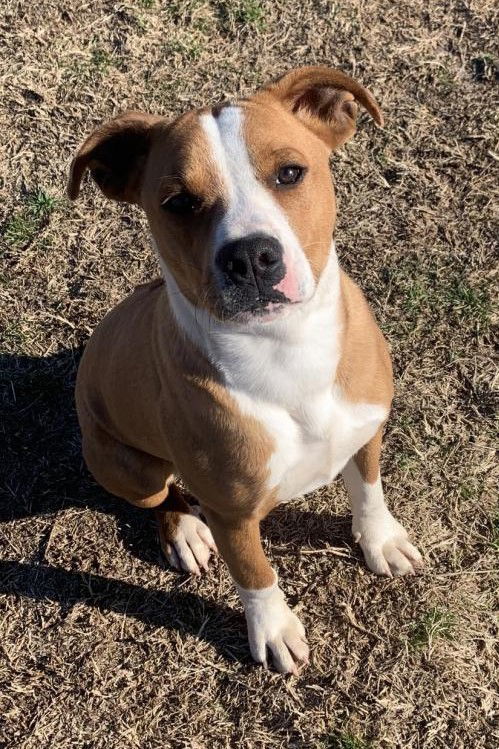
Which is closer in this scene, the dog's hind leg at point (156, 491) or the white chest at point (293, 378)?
the white chest at point (293, 378)

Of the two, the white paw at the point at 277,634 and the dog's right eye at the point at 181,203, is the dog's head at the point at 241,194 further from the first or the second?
the white paw at the point at 277,634

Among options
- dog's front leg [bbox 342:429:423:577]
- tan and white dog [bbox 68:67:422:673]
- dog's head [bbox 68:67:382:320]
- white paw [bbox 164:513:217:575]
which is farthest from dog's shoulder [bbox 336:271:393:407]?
white paw [bbox 164:513:217:575]

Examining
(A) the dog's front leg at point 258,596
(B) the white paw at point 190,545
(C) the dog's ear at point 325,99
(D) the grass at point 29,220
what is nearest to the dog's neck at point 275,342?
(C) the dog's ear at point 325,99

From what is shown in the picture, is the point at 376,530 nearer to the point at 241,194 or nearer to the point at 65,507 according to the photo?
the point at 65,507

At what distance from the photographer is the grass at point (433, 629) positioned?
443 cm

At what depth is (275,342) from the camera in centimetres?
325

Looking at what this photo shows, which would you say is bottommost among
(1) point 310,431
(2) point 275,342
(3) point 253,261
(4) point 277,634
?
(4) point 277,634

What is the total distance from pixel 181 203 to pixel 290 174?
39 cm

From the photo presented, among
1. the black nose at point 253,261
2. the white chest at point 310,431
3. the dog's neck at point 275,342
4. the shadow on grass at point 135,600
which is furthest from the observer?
the shadow on grass at point 135,600

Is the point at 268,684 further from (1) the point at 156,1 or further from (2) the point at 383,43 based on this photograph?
(1) the point at 156,1

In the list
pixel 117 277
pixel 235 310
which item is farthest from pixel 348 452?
pixel 117 277

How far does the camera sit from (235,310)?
115 inches

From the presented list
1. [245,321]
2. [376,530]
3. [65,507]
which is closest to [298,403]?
[245,321]

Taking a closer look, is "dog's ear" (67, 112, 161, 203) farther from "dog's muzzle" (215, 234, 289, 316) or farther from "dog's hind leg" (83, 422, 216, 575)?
"dog's hind leg" (83, 422, 216, 575)
